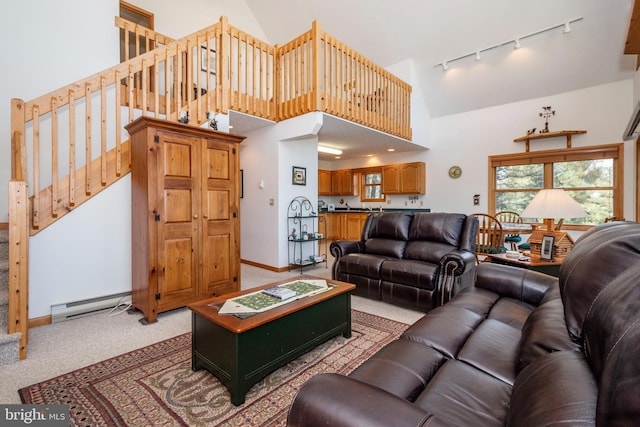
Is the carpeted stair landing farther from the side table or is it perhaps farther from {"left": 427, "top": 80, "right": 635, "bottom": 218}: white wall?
{"left": 427, "top": 80, "right": 635, "bottom": 218}: white wall

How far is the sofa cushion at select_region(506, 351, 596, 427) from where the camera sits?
58cm

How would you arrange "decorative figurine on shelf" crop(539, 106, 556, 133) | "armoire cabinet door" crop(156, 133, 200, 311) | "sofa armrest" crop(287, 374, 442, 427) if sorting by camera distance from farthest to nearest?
"decorative figurine on shelf" crop(539, 106, 556, 133) → "armoire cabinet door" crop(156, 133, 200, 311) → "sofa armrest" crop(287, 374, 442, 427)

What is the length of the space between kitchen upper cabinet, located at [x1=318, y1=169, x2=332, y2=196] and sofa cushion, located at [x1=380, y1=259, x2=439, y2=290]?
223 inches

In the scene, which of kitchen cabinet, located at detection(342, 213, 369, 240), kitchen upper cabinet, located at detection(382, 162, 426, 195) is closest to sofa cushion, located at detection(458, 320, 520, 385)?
kitchen upper cabinet, located at detection(382, 162, 426, 195)

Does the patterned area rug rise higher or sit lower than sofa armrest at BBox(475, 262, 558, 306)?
lower

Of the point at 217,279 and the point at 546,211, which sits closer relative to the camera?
the point at 546,211

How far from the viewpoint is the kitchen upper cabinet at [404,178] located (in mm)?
6824

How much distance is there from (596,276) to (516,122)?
19.3 ft

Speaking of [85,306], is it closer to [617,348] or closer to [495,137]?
[617,348]

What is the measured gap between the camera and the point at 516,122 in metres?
5.62

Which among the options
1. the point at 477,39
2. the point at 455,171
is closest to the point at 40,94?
the point at 477,39

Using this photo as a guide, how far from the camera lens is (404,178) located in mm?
7062

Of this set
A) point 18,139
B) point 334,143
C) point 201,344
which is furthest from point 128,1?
point 201,344

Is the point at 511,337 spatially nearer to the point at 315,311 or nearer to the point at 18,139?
the point at 315,311
